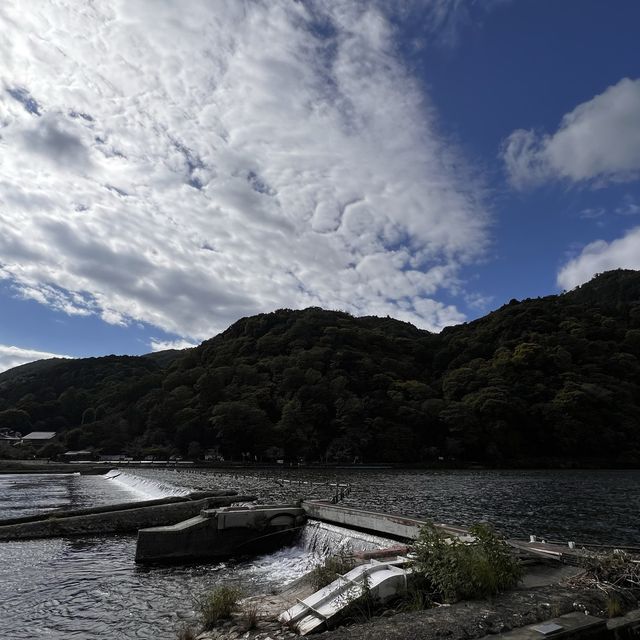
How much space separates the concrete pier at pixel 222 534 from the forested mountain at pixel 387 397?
72.2m

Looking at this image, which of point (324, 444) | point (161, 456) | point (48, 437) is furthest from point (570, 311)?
point (48, 437)

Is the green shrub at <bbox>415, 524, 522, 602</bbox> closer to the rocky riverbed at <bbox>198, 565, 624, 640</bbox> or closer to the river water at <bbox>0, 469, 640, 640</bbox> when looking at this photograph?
the rocky riverbed at <bbox>198, 565, 624, 640</bbox>

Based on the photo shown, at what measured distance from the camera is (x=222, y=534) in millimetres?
16328

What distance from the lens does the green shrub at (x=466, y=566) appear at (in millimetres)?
6805

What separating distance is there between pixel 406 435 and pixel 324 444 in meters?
16.1

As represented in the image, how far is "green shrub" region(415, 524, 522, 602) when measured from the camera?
268 inches

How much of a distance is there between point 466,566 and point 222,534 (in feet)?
38.0

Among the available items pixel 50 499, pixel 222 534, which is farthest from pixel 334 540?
pixel 50 499

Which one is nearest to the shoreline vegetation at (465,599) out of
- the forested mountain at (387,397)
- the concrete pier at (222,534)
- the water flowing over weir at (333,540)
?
the water flowing over weir at (333,540)

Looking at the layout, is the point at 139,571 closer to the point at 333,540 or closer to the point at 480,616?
the point at 333,540

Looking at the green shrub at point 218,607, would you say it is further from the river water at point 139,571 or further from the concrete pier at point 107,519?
the concrete pier at point 107,519

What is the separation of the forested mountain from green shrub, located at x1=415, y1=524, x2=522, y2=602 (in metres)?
81.7

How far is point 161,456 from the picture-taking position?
93875 millimetres

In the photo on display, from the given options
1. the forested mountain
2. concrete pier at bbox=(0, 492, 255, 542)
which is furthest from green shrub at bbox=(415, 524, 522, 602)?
the forested mountain
